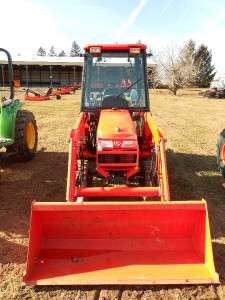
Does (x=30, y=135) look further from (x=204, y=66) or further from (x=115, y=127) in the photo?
(x=204, y=66)

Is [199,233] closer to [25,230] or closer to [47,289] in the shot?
[47,289]

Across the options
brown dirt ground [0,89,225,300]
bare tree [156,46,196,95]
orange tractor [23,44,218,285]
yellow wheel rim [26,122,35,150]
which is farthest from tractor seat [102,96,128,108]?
bare tree [156,46,196,95]

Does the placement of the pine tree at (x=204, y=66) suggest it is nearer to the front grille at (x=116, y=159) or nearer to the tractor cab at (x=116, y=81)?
the tractor cab at (x=116, y=81)

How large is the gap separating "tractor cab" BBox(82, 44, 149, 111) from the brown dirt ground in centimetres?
157

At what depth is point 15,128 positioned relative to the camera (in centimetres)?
771

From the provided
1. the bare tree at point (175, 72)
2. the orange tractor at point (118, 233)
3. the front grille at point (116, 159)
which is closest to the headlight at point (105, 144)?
the orange tractor at point (118, 233)

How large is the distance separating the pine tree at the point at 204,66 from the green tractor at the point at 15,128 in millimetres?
43806

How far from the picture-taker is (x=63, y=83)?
1644 inches

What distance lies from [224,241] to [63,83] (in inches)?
1515

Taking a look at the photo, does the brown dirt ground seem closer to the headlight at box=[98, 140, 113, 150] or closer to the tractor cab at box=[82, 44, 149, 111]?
the headlight at box=[98, 140, 113, 150]

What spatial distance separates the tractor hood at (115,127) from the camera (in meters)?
5.35

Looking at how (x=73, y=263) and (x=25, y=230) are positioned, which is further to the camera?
(x=25, y=230)

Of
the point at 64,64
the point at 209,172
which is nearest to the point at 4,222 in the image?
the point at 209,172

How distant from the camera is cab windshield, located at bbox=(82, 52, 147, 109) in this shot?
647 cm
